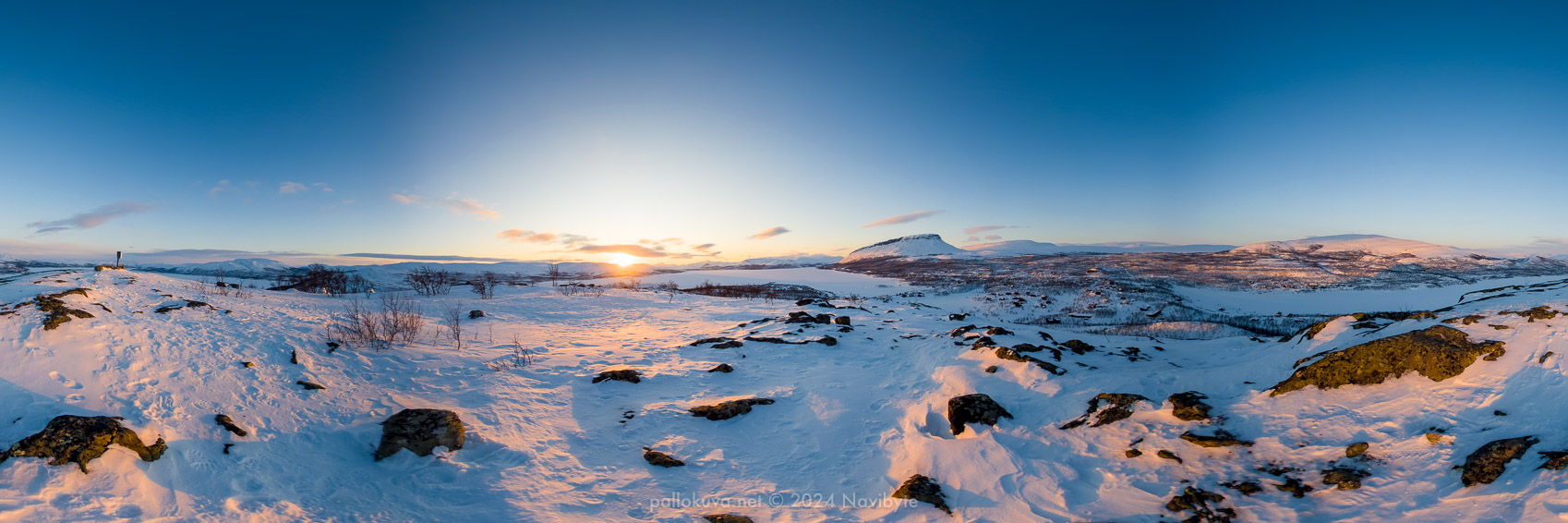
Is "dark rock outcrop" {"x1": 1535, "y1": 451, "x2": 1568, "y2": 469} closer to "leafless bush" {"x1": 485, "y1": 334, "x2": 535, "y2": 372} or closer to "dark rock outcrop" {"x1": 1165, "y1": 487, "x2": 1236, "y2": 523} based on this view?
"dark rock outcrop" {"x1": 1165, "y1": 487, "x2": 1236, "y2": 523}

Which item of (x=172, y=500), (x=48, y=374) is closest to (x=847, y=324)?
(x=172, y=500)

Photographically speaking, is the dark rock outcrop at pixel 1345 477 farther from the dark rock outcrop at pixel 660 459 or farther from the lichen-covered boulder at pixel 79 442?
the lichen-covered boulder at pixel 79 442

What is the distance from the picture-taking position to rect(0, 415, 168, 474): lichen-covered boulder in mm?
5375

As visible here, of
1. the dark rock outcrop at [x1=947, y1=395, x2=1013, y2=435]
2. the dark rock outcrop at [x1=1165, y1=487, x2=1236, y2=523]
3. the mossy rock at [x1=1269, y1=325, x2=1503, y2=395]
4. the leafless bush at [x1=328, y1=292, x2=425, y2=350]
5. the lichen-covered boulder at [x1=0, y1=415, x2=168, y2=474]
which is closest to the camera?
the lichen-covered boulder at [x1=0, y1=415, x2=168, y2=474]

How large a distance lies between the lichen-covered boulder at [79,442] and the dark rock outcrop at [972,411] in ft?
34.8

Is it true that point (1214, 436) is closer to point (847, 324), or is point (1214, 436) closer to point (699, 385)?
point (699, 385)

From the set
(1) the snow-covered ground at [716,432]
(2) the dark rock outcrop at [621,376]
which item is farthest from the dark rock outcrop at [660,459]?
(2) the dark rock outcrop at [621,376]

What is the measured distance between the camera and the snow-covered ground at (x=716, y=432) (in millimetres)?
5508

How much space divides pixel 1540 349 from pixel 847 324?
46.0ft

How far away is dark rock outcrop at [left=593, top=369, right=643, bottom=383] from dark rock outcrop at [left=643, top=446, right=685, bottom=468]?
12.3ft

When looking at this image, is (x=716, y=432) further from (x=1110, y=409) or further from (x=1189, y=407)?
(x=1189, y=407)

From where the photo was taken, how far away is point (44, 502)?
494cm

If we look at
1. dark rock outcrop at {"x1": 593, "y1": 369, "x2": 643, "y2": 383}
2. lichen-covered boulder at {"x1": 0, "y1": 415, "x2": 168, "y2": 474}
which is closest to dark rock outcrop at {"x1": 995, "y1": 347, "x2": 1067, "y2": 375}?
dark rock outcrop at {"x1": 593, "y1": 369, "x2": 643, "y2": 383}

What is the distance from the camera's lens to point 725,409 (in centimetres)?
940
